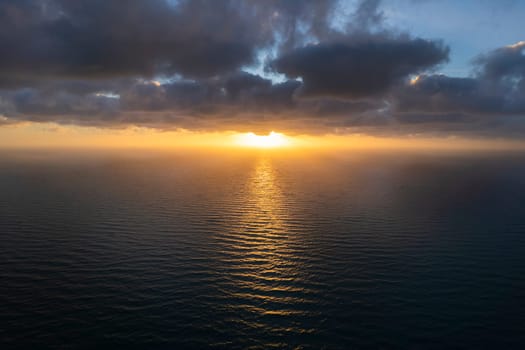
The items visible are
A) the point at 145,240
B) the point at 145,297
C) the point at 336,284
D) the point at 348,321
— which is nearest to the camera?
the point at 348,321

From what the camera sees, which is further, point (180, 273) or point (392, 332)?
point (180, 273)

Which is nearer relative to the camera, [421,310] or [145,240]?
[421,310]

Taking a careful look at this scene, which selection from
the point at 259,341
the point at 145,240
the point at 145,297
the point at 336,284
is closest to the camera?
the point at 259,341

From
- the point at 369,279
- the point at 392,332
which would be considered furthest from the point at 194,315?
the point at 369,279

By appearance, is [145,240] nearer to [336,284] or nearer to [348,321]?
[336,284]

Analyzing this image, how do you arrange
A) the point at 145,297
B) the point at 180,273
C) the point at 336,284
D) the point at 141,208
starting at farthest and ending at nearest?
the point at 141,208, the point at 180,273, the point at 336,284, the point at 145,297

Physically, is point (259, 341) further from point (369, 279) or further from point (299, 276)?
point (369, 279)

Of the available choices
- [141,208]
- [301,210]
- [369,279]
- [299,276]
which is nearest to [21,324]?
[299,276]
